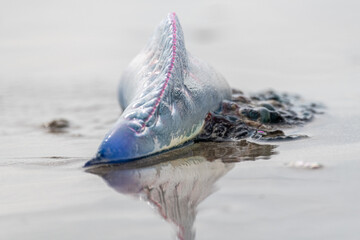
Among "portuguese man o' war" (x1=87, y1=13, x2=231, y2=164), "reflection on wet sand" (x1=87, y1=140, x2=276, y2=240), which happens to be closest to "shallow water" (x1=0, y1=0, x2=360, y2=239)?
"reflection on wet sand" (x1=87, y1=140, x2=276, y2=240)

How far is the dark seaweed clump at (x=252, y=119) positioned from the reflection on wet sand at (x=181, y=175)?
133 millimetres

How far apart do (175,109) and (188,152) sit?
271 millimetres

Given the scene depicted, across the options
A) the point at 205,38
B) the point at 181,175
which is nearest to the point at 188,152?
the point at 181,175

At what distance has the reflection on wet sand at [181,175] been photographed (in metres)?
2.45

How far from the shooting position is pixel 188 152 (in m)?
3.37

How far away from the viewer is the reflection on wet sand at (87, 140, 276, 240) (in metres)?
2.45

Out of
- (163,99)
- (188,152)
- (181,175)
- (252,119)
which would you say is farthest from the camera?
(252,119)

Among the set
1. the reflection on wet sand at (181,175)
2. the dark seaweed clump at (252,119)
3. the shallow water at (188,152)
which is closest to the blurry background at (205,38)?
the shallow water at (188,152)

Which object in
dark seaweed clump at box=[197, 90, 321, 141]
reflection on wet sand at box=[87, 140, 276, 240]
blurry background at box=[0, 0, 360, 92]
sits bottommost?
reflection on wet sand at box=[87, 140, 276, 240]

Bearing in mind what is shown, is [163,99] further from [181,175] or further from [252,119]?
[252,119]

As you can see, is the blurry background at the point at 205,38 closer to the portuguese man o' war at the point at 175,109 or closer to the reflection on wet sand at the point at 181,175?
the portuguese man o' war at the point at 175,109

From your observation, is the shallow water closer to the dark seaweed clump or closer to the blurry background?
the blurry background

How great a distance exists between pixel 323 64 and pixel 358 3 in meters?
3.40

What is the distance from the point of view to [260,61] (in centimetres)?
791
